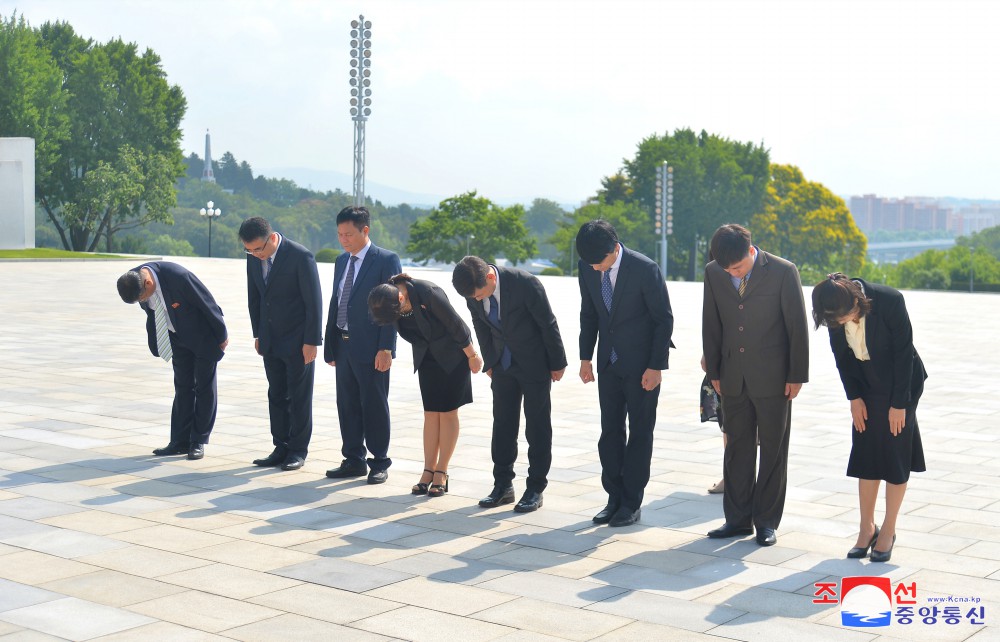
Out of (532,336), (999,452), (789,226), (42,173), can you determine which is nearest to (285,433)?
(532,336)

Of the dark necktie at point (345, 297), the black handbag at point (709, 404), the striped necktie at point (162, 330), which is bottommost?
the black handbag at point (709, 404)

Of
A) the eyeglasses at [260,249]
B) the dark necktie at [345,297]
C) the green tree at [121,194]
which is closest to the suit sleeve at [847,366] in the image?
the dark necktie at [345,297]

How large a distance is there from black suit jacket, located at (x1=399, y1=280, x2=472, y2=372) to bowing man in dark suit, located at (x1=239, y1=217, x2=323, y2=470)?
1.24 m

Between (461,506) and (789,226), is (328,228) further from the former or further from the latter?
(461,506)

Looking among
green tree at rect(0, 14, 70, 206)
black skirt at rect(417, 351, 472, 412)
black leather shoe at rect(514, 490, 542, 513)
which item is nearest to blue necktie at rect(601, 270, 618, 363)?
black skirt at rect(417, 351, 472, 412)

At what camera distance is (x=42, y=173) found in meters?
56.8

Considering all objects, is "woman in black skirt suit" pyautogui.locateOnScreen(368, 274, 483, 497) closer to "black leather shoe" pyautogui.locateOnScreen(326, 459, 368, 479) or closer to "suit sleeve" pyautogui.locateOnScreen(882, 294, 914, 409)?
"black leather shoe" pyautogui.locateOnScreen(326, 459, 368, 479)

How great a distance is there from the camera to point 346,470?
7770mm

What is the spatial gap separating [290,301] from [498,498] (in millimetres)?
2266

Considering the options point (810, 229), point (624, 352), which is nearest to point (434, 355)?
point (624, 352)

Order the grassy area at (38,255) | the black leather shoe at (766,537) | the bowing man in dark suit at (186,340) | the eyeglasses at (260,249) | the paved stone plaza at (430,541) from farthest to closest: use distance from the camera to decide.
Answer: the grassy area at (38,255)
the bowing man in dark suit at (186,340)
the eyeglasses at (260,249)
the black leather shoe at (766,537)
the paved stone plaza at (430,541)

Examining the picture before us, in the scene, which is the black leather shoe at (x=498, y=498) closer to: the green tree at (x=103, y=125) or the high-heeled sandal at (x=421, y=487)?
the high-heeled sandal at (x=421, y=487)

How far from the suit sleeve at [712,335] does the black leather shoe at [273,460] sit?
11.3ft

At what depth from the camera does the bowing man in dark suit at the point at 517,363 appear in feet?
22.2
